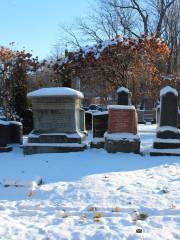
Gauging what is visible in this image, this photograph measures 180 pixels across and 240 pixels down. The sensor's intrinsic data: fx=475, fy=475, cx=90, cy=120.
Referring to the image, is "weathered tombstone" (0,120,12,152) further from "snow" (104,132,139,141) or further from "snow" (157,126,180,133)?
"snow" (157,126,180,133)

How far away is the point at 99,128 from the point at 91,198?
6351mm

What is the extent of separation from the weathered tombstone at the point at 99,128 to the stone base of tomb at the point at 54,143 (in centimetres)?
48

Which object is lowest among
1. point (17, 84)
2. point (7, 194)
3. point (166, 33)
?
point (7, 194)

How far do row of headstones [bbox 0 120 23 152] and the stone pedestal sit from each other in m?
2.87

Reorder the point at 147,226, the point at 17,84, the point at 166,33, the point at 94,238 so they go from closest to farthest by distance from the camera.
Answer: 1. the point at 94,238
2. the point at 147,226
3. the point at 17,84
4. the point at 166,33

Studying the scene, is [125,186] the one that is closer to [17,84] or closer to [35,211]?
[35,211]

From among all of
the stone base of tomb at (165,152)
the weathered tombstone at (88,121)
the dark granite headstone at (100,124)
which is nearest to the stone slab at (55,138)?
the dark granite headstone at (100,124)

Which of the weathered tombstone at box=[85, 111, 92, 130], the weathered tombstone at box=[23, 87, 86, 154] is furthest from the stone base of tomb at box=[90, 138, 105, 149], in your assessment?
the weathered tombstone at box=[85, 111, 92, 130]

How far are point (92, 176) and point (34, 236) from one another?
3.70 m

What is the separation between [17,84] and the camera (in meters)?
22.7

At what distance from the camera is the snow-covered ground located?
5906mm

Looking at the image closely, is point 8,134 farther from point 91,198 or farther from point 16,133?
point 91,198

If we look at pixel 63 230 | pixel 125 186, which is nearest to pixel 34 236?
pixel 63 230

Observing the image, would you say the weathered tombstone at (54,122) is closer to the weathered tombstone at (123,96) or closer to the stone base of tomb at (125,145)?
the stone base of tomb at (125,145)
